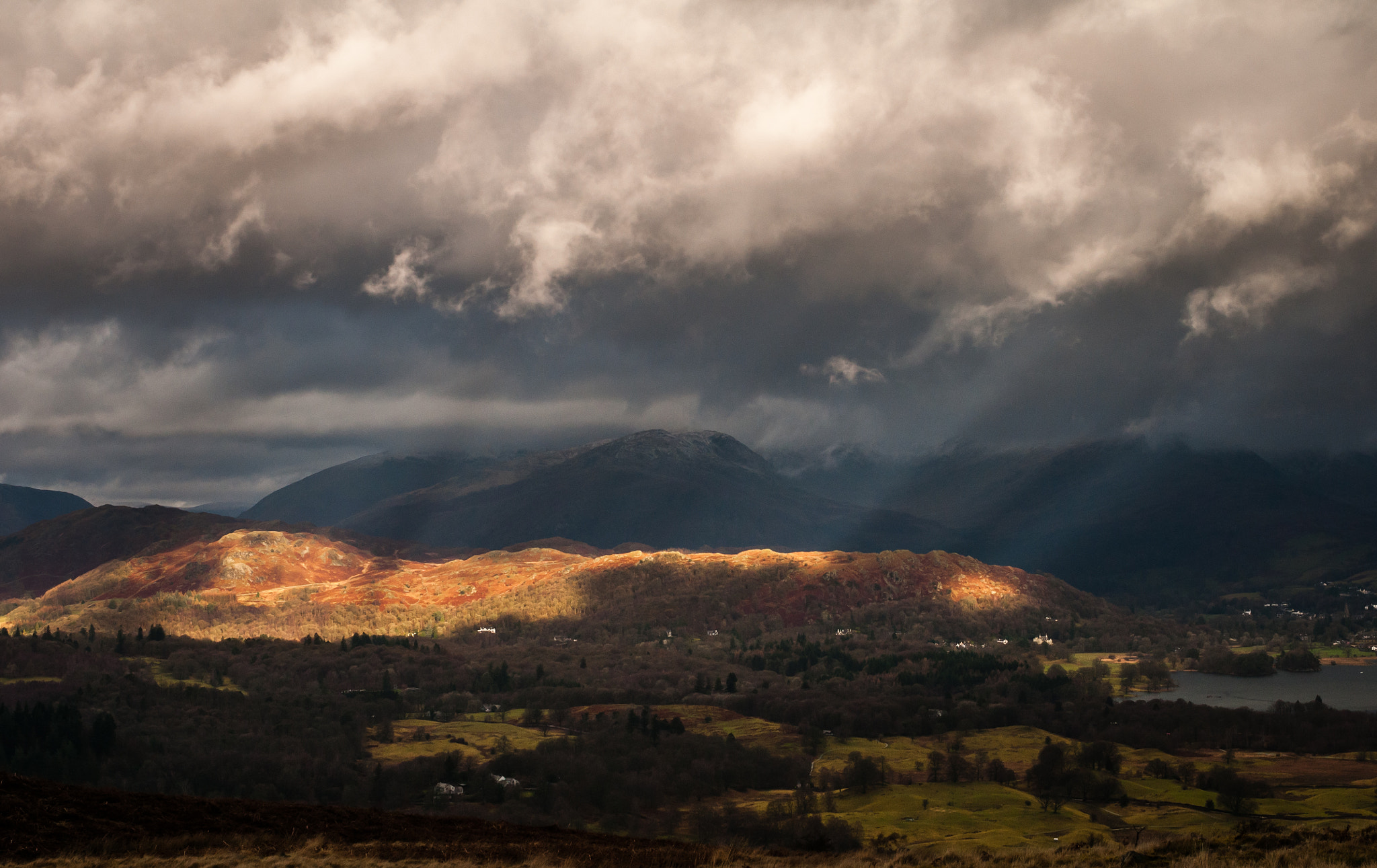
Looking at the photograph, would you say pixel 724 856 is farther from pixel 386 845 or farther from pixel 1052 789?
pixel 1052 789

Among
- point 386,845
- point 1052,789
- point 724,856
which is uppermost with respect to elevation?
point 386,845

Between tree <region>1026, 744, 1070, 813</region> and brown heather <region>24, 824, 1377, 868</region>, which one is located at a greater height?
brown heather <region>24, 824, 1377, 868</region>

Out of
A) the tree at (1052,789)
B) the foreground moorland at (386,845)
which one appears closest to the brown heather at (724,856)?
the foreground moorland at (386,845)

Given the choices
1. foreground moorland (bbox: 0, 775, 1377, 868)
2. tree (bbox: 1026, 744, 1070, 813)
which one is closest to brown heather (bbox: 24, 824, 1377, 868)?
foreground moorland (bbox: 0, 775, 1377, 868)

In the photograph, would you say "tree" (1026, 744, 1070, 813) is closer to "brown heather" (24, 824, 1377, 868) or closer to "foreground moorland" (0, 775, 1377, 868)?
"foreground moorland" (0, 775, 1377, 868)

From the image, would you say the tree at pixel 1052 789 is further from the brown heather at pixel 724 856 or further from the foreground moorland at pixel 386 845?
the brown heather at pixel 724 856

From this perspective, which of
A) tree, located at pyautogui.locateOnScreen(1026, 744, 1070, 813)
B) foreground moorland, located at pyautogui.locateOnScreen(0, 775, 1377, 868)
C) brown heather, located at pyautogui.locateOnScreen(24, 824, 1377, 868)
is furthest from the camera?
tree, located at pyautogui.locateOnScreen(1026, 744, 1070, 813)

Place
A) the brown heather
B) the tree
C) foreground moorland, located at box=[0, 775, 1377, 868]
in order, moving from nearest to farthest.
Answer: the brown heather
foreground moorland, located at box=[0, 775, 1377, 868]
the tree

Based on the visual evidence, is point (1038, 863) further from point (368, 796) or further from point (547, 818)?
point (368, 796)

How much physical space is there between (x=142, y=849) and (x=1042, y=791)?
584 feet

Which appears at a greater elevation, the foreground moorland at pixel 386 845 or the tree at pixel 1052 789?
the foreground moorland at pixel 386 845

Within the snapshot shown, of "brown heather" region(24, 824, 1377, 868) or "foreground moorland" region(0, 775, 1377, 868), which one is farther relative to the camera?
"foreground moorland" region(0, 775, 1377, 868)

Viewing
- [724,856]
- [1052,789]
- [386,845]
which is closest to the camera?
[724,856]

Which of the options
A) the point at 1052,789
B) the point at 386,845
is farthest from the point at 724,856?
the point at 1052,789
